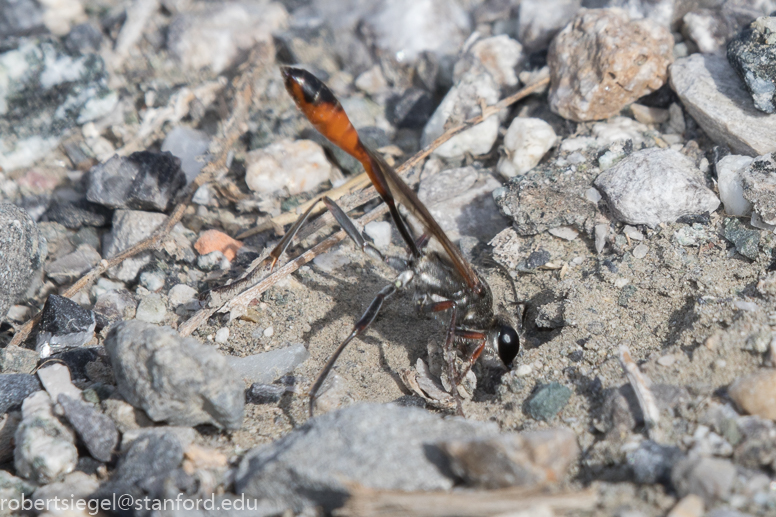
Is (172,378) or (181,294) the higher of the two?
(172,378)

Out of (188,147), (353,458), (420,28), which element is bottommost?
(353,458)

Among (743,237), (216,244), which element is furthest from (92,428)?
(743,237)

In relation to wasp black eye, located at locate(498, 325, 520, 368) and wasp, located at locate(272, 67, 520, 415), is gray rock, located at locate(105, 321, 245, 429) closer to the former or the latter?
wasp, located at locate(272, 67, 520, 415)

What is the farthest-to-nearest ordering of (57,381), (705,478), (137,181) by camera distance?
(137,181), (57,381), (705,478)

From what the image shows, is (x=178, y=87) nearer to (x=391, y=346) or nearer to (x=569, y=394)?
(x=391, y=346)

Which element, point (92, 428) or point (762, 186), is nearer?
point (92, 428)

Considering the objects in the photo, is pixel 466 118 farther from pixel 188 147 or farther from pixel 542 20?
pixel 188 147

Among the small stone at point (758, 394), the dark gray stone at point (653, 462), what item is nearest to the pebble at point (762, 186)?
the small stone at point (758, 394)

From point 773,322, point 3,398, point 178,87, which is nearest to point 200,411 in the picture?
point 3,398
